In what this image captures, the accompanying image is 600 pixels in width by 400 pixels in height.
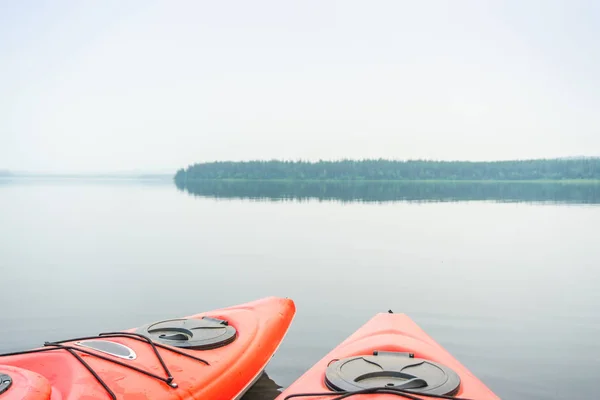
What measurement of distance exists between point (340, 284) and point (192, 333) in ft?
19.5

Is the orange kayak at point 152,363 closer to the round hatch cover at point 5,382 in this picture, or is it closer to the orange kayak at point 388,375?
the round hatch cover at point 5,382

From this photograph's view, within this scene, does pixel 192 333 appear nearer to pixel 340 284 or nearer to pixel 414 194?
pixel 340 284

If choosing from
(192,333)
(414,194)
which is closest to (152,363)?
(192,333)

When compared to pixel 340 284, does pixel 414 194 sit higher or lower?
higher

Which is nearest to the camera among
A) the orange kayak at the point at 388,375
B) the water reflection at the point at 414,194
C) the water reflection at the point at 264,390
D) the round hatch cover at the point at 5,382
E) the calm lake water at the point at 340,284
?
the round hatch cover at the point at 5,382

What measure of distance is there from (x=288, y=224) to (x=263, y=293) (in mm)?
11925

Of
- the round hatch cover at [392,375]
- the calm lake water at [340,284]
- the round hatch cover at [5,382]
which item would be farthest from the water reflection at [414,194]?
the round hatch cover at [5,382]

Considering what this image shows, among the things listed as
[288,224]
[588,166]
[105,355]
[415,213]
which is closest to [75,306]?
[105,355]

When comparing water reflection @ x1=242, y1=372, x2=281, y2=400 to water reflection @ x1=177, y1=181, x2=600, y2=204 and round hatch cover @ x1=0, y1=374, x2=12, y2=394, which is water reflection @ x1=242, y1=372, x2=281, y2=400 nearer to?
round hatch cover @ x1=0, y1=374, x2=12, y2=394

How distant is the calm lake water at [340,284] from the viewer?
6730 mm

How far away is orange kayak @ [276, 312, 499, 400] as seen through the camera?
11.6 ft

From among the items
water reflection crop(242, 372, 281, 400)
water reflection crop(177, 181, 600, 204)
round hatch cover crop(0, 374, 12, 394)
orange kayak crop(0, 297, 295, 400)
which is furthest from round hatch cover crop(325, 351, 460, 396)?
water reflection crop(177, 181, 600, 204)

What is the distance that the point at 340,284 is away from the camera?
10.6 meters

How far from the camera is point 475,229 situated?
1997cm
